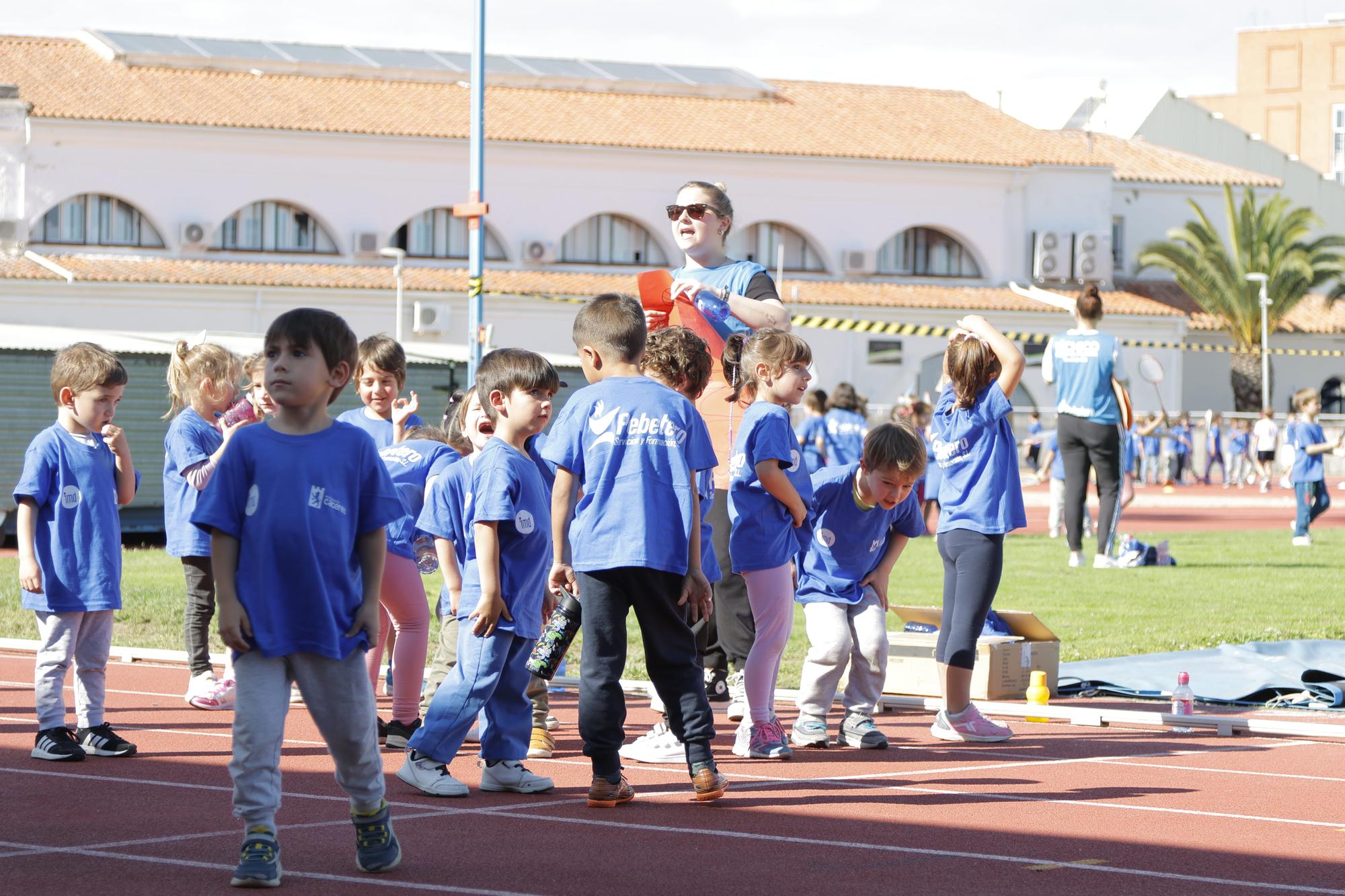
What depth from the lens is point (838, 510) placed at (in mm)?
8391

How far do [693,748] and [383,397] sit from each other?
2801 millimetres

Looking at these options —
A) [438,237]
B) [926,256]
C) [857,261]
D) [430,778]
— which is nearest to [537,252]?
[438,237]

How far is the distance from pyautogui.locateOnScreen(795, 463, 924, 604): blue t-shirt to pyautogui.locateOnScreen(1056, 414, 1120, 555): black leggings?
838 centimetres

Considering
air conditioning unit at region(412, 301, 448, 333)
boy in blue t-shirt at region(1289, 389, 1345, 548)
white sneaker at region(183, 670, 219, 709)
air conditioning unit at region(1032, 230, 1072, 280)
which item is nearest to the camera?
white sneaker at region(183, 670, 219, 709)

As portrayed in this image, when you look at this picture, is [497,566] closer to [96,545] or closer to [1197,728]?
[96,545]

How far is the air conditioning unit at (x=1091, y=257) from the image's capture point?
5919 centimetres

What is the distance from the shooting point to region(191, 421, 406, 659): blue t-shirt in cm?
552

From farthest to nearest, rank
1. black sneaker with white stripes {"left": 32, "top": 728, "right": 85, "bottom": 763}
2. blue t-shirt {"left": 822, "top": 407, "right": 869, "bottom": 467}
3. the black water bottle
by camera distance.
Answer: blue t-shirt {"left": 822, "top": 407, "right": 869, "bottom": 467}
black sneaker with white stripes {"left": 32, "top": 728, "right": 85, "bottom": 763}
the black water bottle

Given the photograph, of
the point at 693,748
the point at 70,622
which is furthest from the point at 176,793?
the point at 693,748

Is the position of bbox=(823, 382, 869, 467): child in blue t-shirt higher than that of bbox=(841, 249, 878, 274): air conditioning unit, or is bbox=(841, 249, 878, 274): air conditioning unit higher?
bbox=(841, 249, 878, 274): air conditioning unit

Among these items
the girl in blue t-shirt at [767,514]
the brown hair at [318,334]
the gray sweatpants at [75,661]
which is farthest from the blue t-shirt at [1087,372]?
the brown hair at [318,334]

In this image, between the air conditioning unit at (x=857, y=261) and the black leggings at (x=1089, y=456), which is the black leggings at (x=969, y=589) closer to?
the black leggings at (x=1089, y=456)

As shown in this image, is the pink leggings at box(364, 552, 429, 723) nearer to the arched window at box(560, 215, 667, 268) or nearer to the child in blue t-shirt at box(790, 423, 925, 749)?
the child in blue t-shirt at box(790, 423, 925, 749)

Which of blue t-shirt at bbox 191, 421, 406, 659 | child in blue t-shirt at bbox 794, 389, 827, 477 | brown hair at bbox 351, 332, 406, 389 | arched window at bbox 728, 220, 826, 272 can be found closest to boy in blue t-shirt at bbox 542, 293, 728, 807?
blue t-shirt at bbox 191, 421, 406, 659
